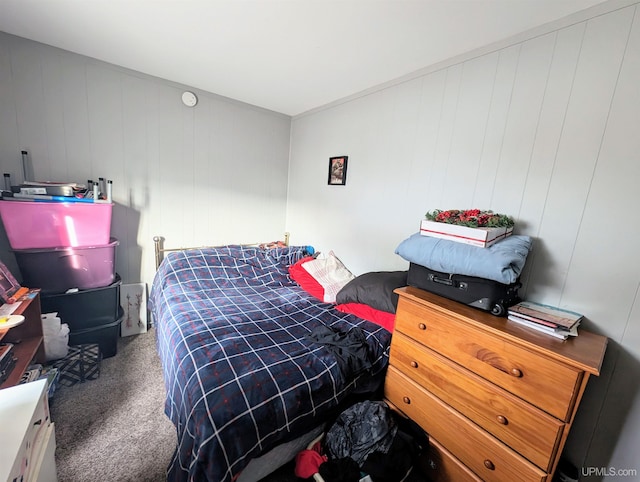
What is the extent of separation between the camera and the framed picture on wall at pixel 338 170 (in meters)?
2.54

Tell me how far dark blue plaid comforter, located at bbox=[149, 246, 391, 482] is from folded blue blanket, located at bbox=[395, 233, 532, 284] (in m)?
0.61

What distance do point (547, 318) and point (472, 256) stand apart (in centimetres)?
39

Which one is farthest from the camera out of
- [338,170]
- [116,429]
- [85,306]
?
[338,170]

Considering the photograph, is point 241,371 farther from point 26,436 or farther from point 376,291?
point 376,291

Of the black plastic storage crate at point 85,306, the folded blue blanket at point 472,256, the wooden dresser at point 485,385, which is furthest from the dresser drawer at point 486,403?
the black plastic storage crate at point 85,306

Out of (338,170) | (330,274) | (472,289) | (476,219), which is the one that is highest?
(338,170)

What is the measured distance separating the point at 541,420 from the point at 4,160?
11.6 feet

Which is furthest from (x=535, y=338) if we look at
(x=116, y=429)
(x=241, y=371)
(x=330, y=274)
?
(x=116, y=429)

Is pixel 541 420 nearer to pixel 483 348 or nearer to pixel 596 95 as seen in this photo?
pixel 483 348

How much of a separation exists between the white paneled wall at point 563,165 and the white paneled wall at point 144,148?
1666 mm

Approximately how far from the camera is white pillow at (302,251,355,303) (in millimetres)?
2268

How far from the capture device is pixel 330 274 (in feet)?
8.05

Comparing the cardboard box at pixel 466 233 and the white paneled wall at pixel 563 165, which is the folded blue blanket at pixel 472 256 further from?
the white paneled wall at pixel 563 165

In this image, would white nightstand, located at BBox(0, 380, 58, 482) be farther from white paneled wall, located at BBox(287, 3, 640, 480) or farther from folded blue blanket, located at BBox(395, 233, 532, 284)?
white paneled wall, located at BBox(287, 3, 640, 480)
